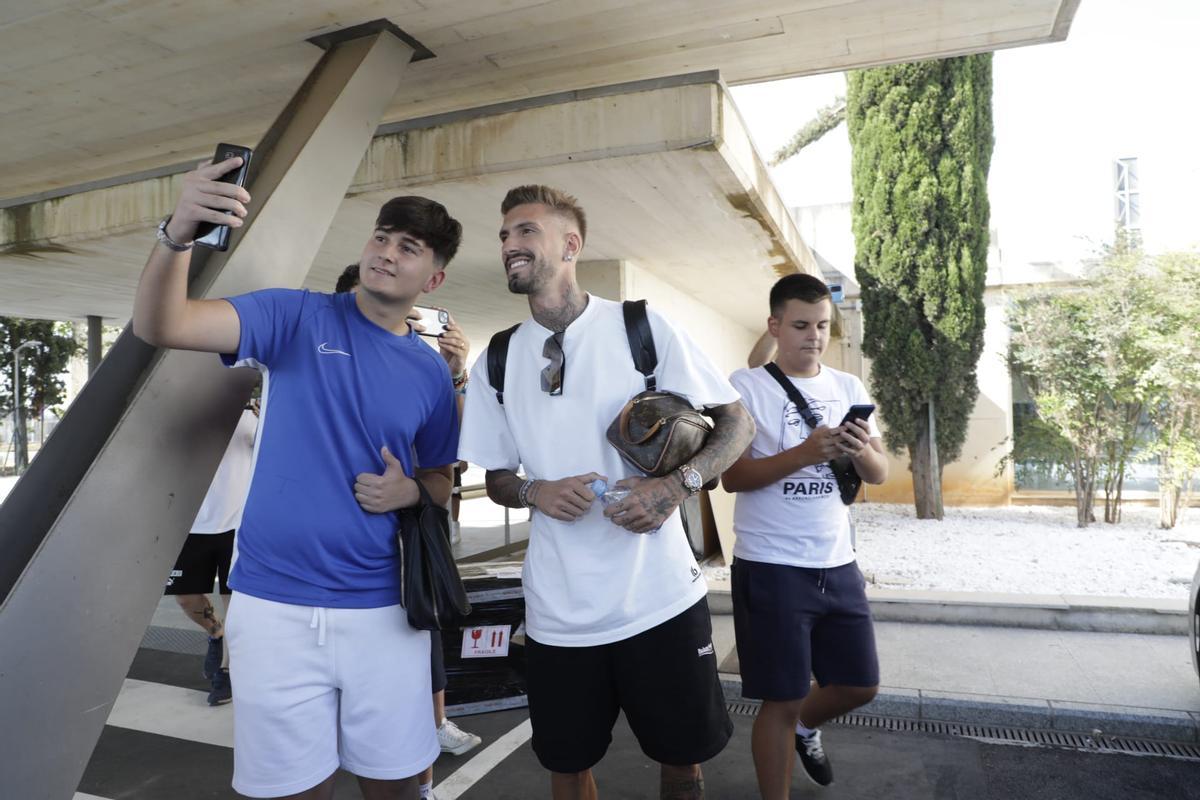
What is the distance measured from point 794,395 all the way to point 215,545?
3.51 m

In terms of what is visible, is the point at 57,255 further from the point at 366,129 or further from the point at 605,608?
the point at 605,608

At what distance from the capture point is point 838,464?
3.12 m

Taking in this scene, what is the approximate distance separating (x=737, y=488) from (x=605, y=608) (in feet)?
3.48

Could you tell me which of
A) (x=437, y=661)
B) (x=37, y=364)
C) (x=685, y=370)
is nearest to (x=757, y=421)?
(x=685, y=370)

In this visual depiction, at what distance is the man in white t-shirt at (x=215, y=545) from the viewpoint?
470 centimetres

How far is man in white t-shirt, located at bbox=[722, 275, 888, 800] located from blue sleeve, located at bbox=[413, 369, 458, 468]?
1.19 metres

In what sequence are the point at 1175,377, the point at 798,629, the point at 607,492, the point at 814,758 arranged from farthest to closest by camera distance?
the point at 1175,377, the point at 814,758, the point at 798,629, the point at 607,492

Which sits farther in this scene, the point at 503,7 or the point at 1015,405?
the point at 1015,405

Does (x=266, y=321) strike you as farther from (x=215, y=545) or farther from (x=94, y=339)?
(x=94, y=339)

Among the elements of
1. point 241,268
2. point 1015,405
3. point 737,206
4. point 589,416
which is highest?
point 737,206

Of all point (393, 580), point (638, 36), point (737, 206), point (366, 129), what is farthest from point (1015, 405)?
point (393, 580)

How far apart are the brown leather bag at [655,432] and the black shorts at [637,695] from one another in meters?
0.48

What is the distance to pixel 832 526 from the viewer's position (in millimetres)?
3131

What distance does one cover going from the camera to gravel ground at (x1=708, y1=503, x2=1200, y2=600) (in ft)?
28.1
